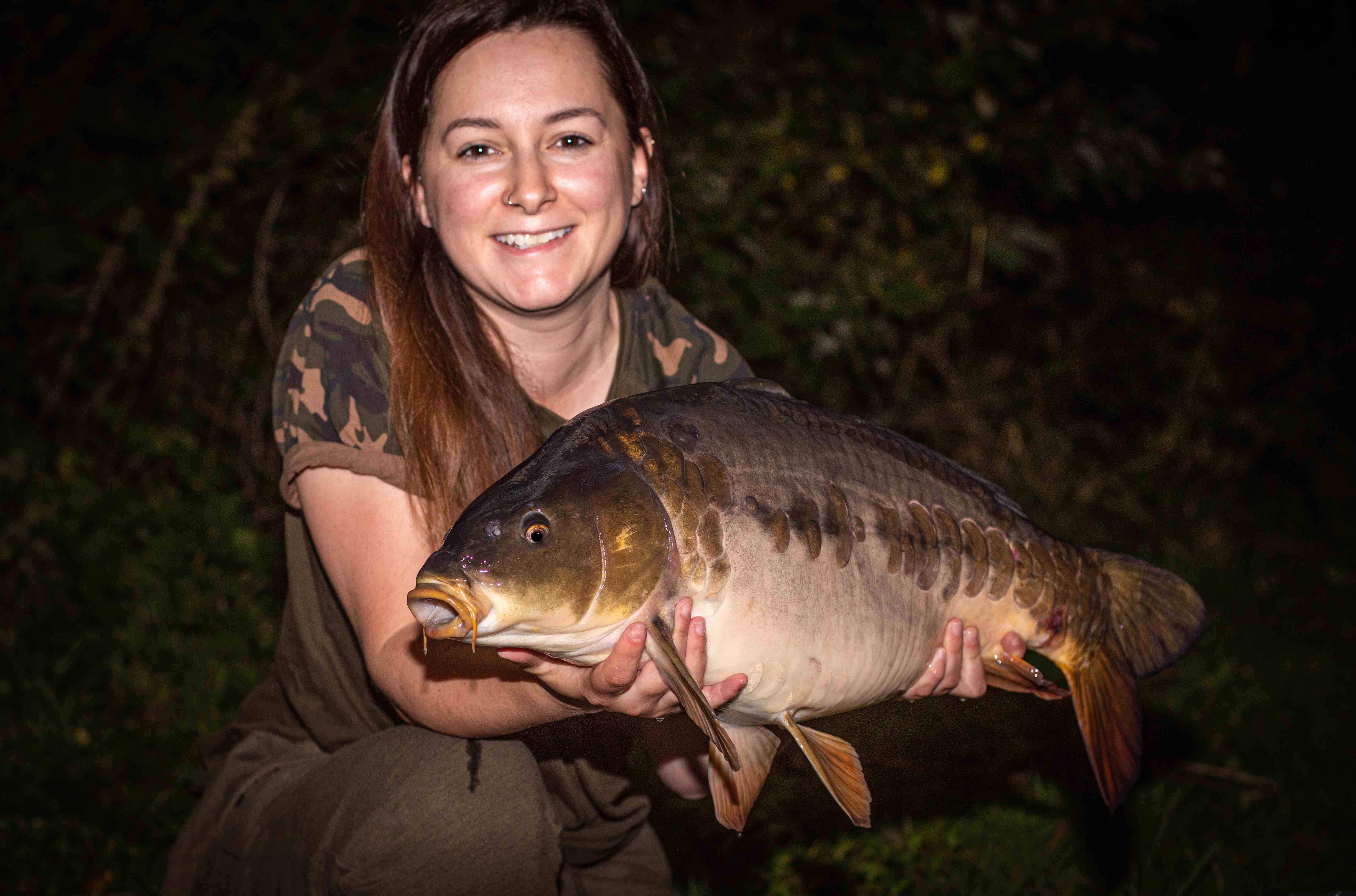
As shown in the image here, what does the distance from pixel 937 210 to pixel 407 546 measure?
3034 mm

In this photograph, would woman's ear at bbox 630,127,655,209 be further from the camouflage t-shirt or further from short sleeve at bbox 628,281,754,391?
the camouflage t-shirt

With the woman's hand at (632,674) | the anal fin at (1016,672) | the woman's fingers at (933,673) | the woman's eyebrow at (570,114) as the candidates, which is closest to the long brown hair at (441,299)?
the woman's eyebrow at (570,114)

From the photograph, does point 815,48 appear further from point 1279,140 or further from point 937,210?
point 1279,140

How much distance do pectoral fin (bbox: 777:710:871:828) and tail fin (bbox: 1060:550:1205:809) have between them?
0.55 m

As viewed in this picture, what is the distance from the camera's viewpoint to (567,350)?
1971 millimetres

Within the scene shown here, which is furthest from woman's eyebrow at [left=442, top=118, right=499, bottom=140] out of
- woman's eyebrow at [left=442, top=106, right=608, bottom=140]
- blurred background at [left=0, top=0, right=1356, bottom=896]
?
blurred background at [left=0, top=0, right=1356, bottom=896]

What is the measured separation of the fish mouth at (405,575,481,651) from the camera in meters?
1.20

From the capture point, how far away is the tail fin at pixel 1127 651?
190 centimetres

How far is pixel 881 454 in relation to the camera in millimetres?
1668

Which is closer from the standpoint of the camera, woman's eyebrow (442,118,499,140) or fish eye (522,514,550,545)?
fish eye (522,514,550,545)

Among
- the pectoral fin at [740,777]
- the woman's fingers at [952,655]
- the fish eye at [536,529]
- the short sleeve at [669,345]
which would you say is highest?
the short sleeve at [669,345]

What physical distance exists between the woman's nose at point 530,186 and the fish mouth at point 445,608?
2.52 ft

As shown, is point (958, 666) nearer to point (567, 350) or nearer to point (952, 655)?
point (952, 655)

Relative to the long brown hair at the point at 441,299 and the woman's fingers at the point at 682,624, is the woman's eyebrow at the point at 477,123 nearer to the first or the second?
the long brown hair at the point at 441,299
